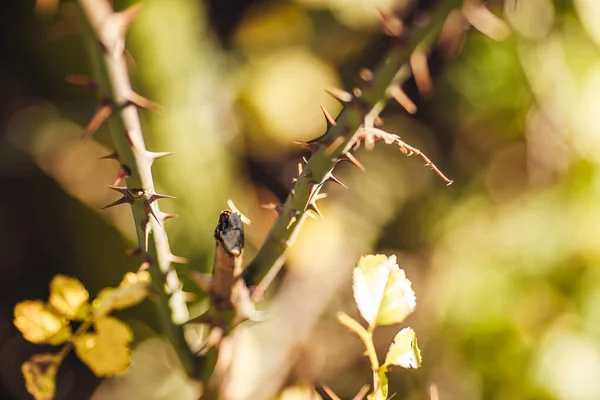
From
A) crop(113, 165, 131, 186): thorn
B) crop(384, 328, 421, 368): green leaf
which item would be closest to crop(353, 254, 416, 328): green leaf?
crop(384, 328, 421, 368): green leaf

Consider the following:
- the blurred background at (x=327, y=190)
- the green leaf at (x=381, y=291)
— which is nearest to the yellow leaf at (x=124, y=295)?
the green leaf at (x=381, y=291)

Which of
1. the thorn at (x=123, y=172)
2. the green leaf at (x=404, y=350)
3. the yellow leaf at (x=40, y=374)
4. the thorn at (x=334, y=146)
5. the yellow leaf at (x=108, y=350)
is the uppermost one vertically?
the thorn at (x=334, y=146)

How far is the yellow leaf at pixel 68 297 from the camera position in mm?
285

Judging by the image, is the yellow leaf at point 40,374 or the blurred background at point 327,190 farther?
the blurred background at point 327,190

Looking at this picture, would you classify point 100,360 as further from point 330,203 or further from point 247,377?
point 330,203

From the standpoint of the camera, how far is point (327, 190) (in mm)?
948

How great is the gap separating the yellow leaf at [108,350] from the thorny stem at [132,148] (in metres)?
0.03

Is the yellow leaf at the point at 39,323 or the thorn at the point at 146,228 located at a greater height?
the thorn at the point at 146,228

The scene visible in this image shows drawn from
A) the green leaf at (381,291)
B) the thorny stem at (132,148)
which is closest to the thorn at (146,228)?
the thorny stem at (132,148)

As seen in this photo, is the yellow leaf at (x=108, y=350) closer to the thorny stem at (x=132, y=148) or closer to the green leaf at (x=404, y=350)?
the thorny stem at (x=132, y=148)

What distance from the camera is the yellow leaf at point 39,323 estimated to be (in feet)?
0.91

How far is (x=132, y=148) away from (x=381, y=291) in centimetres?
14

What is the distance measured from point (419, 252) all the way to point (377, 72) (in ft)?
2.33

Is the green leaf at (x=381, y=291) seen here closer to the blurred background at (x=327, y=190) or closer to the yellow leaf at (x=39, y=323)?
Result: the yellow leaf at (x=39, y=323)
